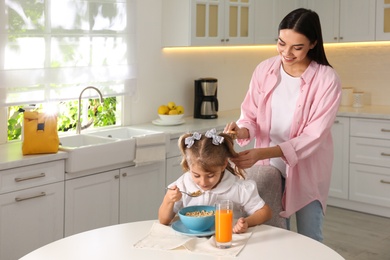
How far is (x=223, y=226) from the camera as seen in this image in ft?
7.72

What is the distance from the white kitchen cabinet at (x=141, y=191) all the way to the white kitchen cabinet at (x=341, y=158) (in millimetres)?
1814

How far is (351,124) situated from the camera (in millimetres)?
5629

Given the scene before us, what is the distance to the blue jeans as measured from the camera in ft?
9.96

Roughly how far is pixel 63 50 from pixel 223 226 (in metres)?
2.40

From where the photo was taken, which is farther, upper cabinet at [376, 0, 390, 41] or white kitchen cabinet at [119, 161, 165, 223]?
upper cabinet at [376, 0, 390, 41]

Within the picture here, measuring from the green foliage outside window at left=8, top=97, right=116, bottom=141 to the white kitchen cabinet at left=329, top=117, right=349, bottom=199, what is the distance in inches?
76.6

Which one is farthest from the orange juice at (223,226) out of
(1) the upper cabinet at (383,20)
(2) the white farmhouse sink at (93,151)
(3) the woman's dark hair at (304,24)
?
(1) the upper cabinet at (383,20)

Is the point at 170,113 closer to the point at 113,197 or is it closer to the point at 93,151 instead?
the point at 113,197

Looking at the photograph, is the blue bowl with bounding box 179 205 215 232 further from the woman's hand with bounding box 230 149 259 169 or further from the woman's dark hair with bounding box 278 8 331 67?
the woman's dark hair with bounding box 278 8 331 67

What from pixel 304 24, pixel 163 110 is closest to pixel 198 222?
pixel 304 24

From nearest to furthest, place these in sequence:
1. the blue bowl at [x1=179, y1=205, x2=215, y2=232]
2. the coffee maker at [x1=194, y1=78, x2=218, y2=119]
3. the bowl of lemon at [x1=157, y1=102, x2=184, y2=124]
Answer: the blue bowl at [x1=179, y1=205, x2=215, y2=232] → the bowl of lemon at [x1=157, y1=102, x2=184, y2=124] → the coffee maker at [x1=194, y1=78, x2=218, y2=119]

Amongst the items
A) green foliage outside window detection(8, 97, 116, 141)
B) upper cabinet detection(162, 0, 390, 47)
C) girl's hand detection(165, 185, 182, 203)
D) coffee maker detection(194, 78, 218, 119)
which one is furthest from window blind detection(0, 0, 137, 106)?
girl's hand detection(165, 185, 182, 203)

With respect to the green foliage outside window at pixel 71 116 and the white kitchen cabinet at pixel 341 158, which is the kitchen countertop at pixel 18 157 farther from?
the white kitchen cabinet at pixel 341 158

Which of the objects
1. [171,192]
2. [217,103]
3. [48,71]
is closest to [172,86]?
[217,103]
